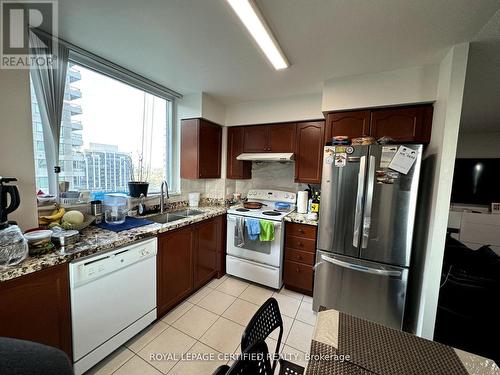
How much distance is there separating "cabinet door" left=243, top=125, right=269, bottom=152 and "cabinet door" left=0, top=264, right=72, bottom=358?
91.5 inches

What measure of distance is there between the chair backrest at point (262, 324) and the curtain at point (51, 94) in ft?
6.25

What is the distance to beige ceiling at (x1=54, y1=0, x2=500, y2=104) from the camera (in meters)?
1.22

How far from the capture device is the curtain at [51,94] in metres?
1.56

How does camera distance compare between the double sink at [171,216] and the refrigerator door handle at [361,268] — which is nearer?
the refrigerator door handle at [361,268]

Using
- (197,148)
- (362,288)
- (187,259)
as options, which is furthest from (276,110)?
(362,288)

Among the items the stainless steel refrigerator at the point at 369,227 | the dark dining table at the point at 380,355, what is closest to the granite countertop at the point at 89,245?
the dark dining table at the point at 380,355

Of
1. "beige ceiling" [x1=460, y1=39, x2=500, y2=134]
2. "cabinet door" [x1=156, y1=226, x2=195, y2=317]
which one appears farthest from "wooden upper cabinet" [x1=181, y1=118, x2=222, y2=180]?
"beige ceiling" [x1=460, y1=39, x2=500, y2=134]

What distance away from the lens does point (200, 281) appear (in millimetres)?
2361

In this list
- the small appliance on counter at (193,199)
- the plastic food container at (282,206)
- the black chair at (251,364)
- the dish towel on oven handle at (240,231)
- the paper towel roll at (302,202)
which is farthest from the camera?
the small appliance on counter at (193,199)

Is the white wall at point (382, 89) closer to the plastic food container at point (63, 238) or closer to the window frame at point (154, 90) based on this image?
the window frame at point (154, 90)

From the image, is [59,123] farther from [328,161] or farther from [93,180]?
[328,161]

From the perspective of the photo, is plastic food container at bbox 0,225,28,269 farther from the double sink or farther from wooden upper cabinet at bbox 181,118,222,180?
wooden upper cabinet at bbox 181,118,222,180

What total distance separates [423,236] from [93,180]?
3.19m

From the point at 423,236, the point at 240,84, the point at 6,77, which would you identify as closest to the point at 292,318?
the point at 423,236
